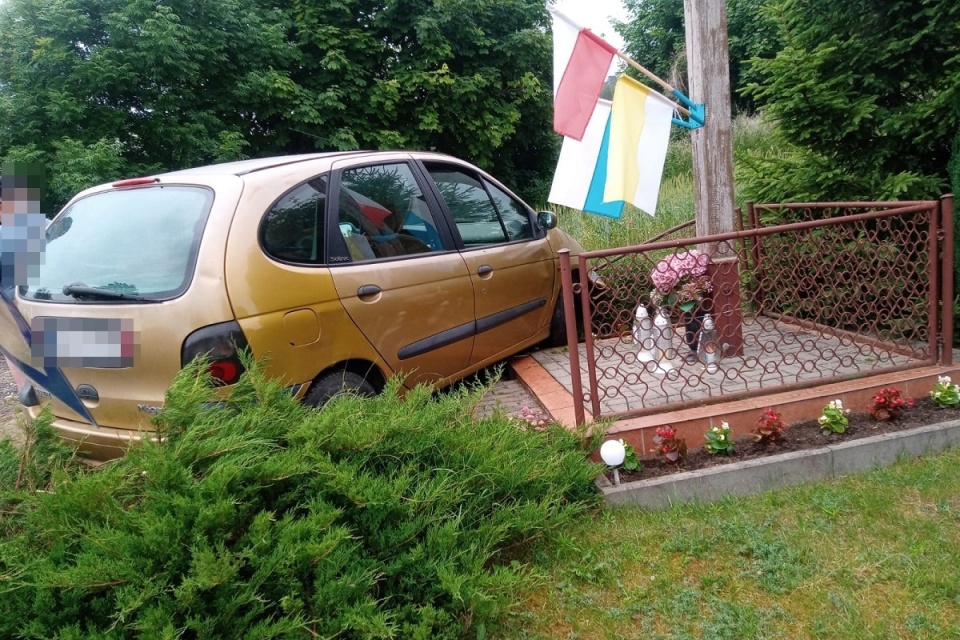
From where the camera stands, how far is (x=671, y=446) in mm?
3299

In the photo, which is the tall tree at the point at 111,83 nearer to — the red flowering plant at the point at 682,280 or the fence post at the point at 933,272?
the red flowering plant at the point at 682,280

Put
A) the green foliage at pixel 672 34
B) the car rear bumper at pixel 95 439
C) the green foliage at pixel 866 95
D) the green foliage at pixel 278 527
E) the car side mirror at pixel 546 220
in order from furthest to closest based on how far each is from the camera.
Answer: the green foliage at pixel 672 34
the car side mirror at pixel 546 220
the green foliage at pixel 866 95
the car rear bumper at pixel 95 439
the green foliage at pixel 278 527

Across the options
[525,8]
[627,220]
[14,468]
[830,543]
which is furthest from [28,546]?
[525,8]

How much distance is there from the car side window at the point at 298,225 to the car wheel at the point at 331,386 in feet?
1.97

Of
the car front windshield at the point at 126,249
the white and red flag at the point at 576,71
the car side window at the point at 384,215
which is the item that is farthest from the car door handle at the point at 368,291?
the white and red flag at the point at 576,71

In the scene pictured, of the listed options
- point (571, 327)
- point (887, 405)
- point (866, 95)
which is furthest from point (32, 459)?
point (866, 95)

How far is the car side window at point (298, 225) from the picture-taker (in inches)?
127

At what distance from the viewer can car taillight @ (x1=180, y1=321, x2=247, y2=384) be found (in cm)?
281

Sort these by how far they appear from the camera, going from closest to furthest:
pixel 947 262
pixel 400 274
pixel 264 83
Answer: pixel 947 262 → pixel 400 274 → pixel 264 83

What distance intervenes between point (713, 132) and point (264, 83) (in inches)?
406

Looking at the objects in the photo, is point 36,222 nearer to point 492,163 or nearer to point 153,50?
point 153,50

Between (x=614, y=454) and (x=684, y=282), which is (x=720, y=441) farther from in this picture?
(x=684, y=282)

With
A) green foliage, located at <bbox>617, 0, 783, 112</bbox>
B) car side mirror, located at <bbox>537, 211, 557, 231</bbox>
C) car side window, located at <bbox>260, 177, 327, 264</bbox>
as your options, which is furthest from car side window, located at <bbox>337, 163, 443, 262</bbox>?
green foliage, located at <bbox>617, 0, 783, 112</bbox>

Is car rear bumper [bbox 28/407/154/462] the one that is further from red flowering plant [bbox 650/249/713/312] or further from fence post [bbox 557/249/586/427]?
red flowering plant [bbox 650/249/713/312]
